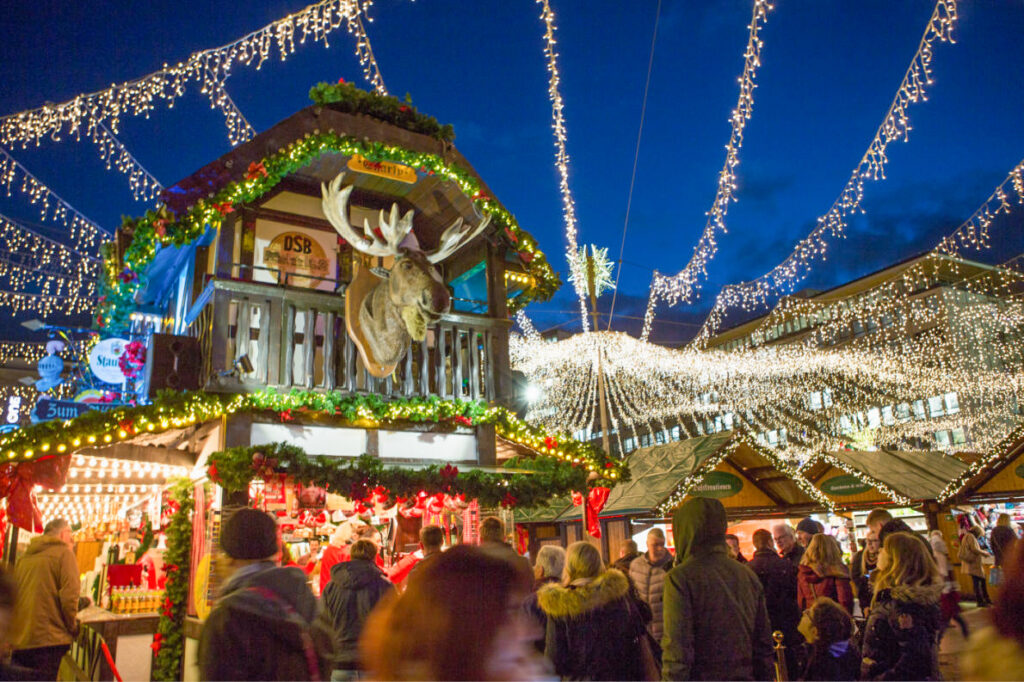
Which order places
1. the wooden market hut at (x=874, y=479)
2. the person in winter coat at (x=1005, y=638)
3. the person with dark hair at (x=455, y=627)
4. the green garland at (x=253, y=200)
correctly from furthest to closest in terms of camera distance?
the wooden market hut at (x=874, y=479), the green garland at (x=253, y=200), the person in winter coat at (x=1005, y=638), the person with dark hair at (x=455, y=627)

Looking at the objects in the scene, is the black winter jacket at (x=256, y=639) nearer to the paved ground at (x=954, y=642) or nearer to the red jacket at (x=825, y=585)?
the paved ground at (x=954, y=642)

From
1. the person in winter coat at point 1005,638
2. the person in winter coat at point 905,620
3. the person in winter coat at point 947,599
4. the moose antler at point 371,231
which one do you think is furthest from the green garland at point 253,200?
the person in winter coat at point 1005,638

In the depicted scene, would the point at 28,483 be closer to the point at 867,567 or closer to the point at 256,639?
the point at 256,639

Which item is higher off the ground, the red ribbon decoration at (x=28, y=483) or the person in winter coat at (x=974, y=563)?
the red ribbon decoration at (x=28, y=483)

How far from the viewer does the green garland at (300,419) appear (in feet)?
21.6

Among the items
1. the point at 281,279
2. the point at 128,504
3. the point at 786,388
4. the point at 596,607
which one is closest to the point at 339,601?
the point at 596,607

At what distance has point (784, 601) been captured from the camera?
5.40 metres

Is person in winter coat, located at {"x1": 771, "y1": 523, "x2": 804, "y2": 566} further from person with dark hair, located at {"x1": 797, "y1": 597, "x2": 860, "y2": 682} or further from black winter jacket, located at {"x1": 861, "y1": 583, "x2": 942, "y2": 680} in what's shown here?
black winter jacket, located at {"x1": 861, "y1": 583, "x2": 942, "y2": 680}

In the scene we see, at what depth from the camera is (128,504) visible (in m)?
13.2

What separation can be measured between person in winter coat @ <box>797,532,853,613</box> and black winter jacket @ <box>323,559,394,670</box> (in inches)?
Result: 136

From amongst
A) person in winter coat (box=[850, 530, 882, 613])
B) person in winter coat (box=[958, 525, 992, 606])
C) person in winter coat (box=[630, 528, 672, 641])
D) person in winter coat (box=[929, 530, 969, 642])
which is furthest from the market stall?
person in winter coat (box=[630, 528, 672, 641])

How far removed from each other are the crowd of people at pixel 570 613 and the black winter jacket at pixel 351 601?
0.04 ft

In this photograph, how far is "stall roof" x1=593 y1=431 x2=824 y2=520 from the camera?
1109 centimetres

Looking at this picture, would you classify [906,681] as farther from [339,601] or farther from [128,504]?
[128,504]
